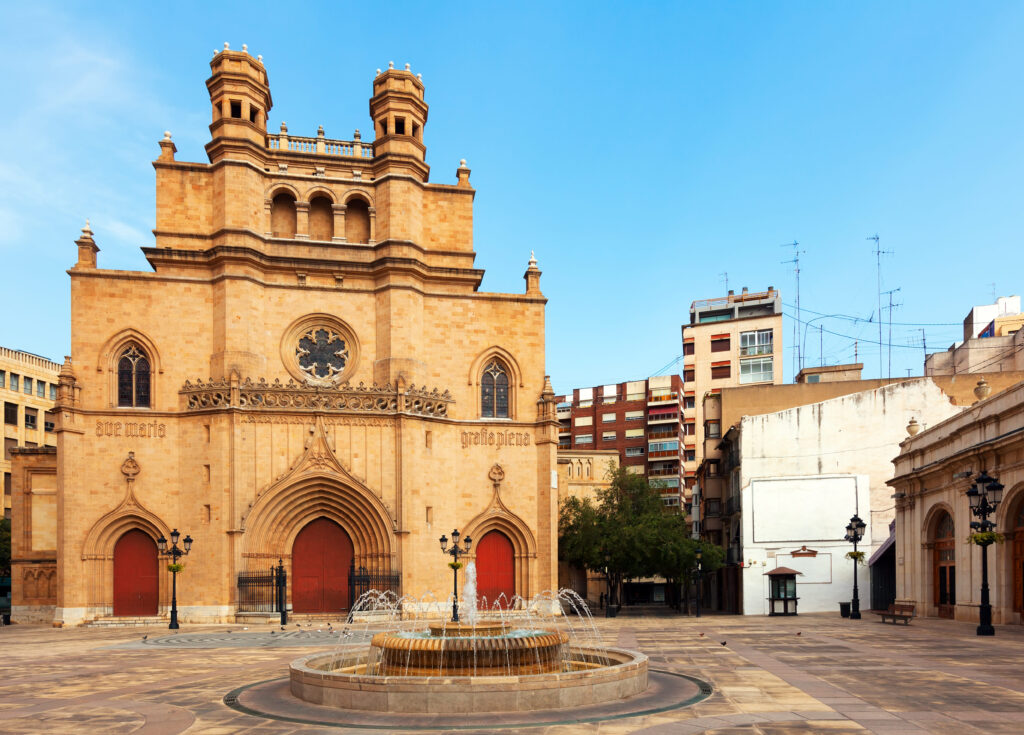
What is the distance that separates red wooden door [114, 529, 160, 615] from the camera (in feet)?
116

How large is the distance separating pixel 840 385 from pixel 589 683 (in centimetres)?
3882

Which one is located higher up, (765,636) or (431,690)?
(431,690)

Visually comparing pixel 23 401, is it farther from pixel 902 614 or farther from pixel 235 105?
pixel 902 614

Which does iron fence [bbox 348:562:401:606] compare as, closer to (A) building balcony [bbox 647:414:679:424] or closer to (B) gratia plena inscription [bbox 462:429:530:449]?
(B) gratia plena inscription [bbox 462:429:530:449]

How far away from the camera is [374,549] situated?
36531 millimetres

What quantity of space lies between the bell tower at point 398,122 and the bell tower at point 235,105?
528 centimetres

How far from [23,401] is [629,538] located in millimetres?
52240

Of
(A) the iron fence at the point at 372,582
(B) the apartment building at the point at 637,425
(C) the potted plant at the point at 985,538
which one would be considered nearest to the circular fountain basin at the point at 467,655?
(C) the potted plant at the point at 985,538

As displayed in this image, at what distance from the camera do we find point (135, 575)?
A: 35531 mm

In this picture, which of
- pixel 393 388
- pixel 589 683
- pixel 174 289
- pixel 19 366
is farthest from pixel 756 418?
pixel 19 366

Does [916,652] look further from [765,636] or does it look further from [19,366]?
[19,366]

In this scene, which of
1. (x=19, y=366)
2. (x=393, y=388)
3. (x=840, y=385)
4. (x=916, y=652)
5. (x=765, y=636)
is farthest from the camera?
(x=19, y=366)

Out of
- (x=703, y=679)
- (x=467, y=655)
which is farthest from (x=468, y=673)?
(x=703, y=679)

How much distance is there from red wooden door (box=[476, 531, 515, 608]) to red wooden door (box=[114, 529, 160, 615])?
43.2 feet
